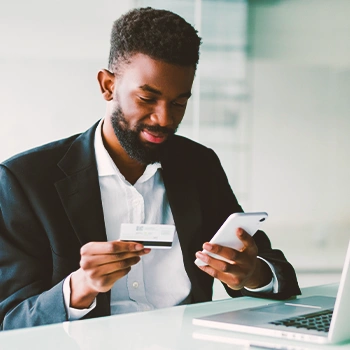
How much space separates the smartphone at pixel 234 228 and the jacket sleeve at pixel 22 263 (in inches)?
15.5

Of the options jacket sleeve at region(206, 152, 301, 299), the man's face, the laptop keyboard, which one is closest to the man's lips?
the man's face

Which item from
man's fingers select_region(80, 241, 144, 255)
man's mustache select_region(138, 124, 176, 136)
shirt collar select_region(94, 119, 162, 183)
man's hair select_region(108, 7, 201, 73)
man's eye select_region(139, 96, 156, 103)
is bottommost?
man's fingers select_region(80, 241, 144, 255)

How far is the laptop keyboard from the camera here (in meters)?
1.15

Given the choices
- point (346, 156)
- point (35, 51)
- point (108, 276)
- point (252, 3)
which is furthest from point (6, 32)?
point (108, 276)

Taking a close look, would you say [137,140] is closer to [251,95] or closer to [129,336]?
[129,336]

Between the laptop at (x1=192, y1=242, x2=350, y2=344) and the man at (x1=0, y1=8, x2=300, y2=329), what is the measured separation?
0.15 meters

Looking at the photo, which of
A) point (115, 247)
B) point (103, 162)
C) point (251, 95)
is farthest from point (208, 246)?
point (251, 95)

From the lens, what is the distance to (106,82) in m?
1.88

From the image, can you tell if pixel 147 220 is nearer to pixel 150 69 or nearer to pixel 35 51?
pixel 150 69

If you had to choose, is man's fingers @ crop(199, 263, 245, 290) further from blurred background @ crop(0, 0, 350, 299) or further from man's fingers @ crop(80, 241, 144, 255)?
blurred background @ crop(0, 0, 350, 299)

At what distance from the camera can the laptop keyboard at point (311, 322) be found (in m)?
1.15

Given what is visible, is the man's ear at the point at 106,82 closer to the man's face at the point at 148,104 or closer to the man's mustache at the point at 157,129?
the man's face at the point at 148,104

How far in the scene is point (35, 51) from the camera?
466 centimetres

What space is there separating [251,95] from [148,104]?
11.6ft
